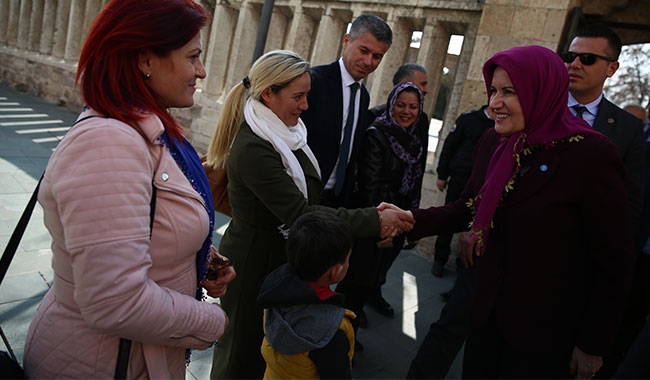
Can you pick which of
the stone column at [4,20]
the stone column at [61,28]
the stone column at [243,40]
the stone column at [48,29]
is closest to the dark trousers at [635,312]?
the stone column at [243,40]

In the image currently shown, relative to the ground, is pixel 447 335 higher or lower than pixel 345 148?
lower

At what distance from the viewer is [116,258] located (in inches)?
41.9

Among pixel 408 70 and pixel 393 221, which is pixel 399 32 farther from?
pixel 393 221

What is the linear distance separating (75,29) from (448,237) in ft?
36.7

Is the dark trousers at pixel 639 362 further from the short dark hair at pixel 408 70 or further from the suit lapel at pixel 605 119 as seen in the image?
the short dark hair at pixel 408 70

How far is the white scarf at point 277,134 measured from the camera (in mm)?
2141

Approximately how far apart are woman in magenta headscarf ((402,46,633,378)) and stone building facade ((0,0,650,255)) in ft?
10.5

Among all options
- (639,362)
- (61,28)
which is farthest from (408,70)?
(61,28)

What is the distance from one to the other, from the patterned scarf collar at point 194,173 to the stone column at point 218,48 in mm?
7096

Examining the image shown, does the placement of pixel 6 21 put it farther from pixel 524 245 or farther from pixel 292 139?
pixel 524 245

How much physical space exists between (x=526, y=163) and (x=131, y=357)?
1.71 metres

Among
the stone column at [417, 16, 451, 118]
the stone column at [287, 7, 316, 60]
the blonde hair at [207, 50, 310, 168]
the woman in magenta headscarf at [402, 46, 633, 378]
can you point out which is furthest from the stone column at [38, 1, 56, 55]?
the woman in magenta headscarf at [402, 46, 633, 378]

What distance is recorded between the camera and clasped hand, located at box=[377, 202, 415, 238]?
2.31 meters

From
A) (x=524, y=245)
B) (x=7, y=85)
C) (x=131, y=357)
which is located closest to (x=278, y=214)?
(x=131, y=357)
